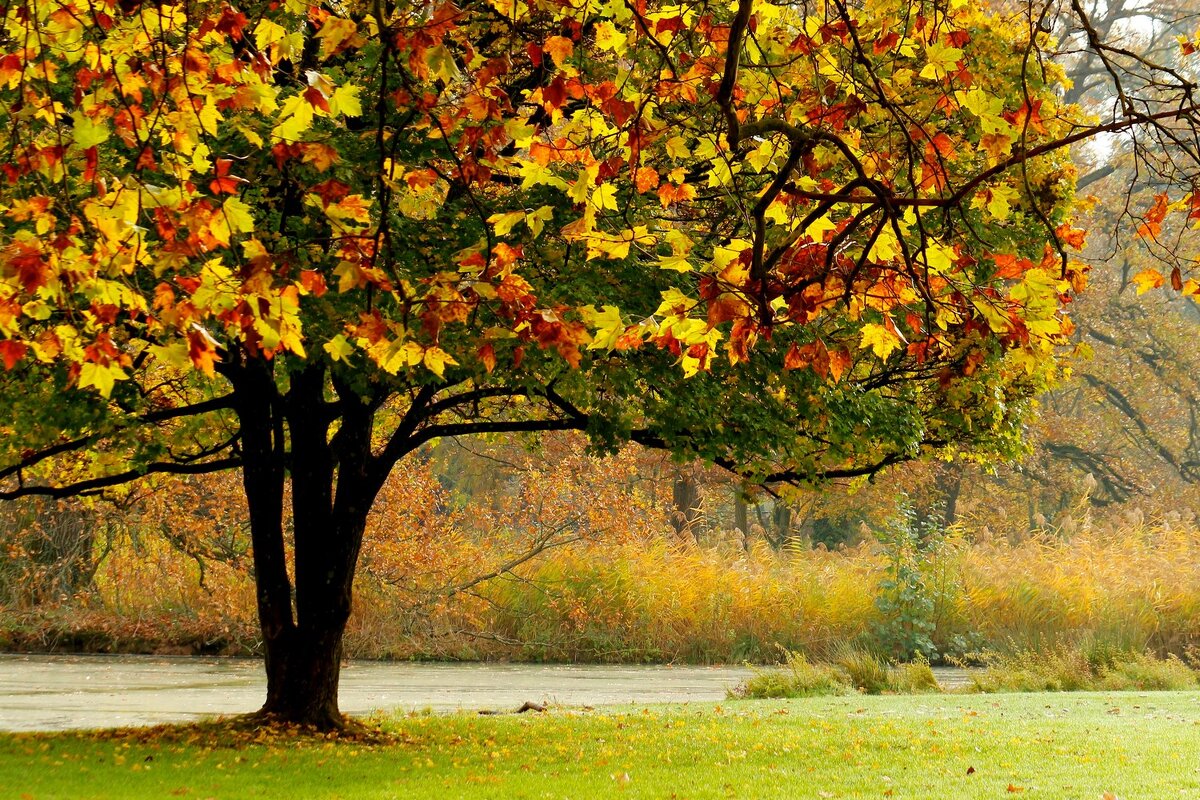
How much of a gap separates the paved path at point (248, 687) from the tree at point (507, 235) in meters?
2.45

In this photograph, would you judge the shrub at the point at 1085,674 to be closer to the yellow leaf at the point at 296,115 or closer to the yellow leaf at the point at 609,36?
the yellow leaf at the point at 609,36

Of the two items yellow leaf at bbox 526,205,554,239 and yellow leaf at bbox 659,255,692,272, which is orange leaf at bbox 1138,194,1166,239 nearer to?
yellow leaf at bbox 659,255,692,272

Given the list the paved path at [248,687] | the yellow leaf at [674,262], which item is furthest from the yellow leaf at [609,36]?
the paved path at [248,687]

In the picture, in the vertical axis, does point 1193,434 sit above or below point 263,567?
above

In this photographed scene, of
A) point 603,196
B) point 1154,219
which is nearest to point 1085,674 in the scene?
point 1154,219

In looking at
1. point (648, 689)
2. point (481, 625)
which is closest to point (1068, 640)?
point (648, 689)

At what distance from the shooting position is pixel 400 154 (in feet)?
23.8

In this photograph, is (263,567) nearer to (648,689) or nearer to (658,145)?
(658,145)

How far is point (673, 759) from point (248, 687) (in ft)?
24.6

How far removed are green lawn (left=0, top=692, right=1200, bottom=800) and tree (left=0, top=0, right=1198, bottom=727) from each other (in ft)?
4.89

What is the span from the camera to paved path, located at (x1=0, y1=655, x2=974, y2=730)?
12.3 meters

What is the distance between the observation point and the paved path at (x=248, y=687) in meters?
12.3

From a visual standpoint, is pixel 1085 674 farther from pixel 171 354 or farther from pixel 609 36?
pixel 171 354

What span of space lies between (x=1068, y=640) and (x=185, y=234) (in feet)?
50.9
